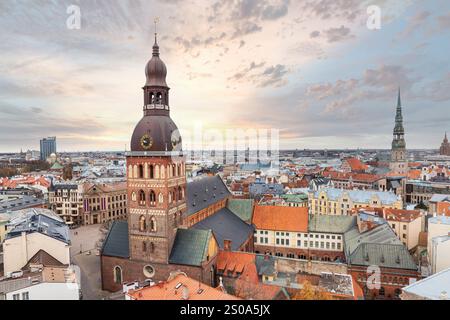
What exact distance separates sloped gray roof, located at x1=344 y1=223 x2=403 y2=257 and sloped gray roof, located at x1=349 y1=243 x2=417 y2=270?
7.29 feet

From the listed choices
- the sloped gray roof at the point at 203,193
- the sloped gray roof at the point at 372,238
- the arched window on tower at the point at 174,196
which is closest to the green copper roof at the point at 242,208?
the sloped gray roof at the point at 203,193

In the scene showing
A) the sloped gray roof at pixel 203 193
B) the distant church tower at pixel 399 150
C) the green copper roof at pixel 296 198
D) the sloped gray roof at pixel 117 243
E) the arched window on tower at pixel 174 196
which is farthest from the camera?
the distant church tower at pixel 399 150

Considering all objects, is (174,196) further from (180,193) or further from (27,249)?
(27,249)

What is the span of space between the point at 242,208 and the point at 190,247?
19.4 m

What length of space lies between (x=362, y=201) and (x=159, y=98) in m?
46.4

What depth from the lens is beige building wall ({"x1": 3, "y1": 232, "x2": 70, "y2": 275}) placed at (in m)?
31.4

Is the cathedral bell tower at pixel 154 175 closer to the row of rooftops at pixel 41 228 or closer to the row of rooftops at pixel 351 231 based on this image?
the row of rooftops at pixel 41 228

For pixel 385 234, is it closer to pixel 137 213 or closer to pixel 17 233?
pixel 137 213

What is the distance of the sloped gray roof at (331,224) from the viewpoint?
1704 inches

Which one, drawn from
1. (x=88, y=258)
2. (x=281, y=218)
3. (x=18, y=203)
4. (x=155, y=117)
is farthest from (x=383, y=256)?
(x=18, y=203)

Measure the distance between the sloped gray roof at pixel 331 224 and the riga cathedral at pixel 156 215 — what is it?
59.1 ft

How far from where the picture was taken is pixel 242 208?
47.7 metres

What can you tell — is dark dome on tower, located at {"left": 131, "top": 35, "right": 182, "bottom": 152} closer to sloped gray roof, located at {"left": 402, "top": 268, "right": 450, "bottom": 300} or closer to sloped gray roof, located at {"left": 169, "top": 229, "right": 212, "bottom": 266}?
sloped gray roof, located at {"left": 169, "top": 229, "right": 212, "bottom": 266}

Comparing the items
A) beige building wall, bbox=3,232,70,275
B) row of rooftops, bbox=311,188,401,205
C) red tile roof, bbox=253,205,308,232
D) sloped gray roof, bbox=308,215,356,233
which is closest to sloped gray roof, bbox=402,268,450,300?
sloped gray roof, bbox=308,215,356,233
